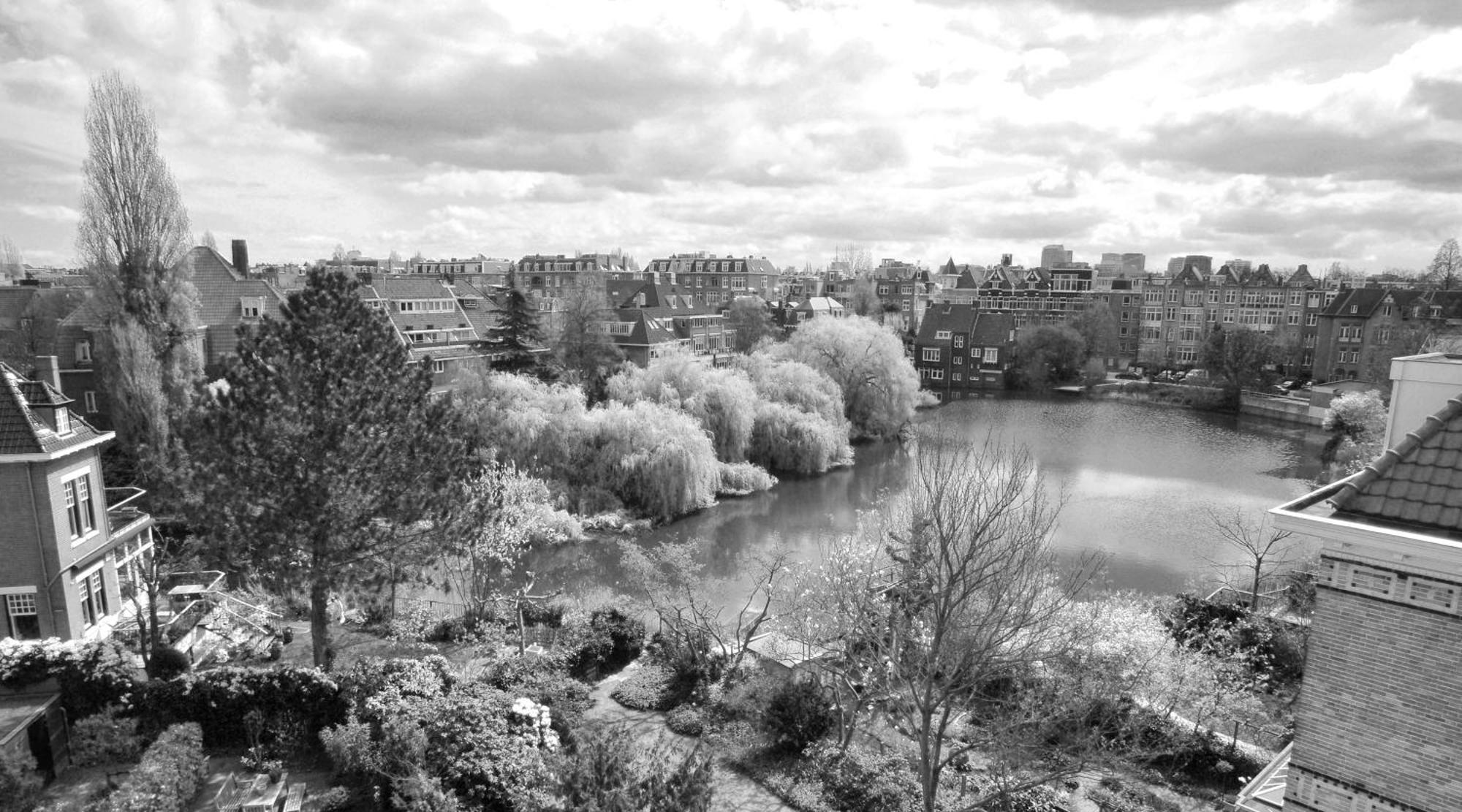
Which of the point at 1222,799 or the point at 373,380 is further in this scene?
the point at 373,380

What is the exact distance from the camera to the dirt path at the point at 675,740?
12891 millimetres

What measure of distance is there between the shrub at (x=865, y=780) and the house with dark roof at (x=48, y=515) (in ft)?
48.2

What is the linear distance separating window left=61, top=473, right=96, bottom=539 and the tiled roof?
20542 mm

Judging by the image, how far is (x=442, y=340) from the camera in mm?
Answer: 41719

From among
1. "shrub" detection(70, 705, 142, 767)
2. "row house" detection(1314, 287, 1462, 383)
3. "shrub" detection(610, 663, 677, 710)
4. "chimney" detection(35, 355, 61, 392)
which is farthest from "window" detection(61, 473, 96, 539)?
"row house" detection(1314, 287, 1462, 383)

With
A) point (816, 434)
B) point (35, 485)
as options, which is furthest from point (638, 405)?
point (35, 485)

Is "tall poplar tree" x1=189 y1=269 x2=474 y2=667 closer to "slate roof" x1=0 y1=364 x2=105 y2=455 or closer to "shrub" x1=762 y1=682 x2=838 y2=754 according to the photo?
"slate roof" x1=0 y1=364 x2=105 y2=455

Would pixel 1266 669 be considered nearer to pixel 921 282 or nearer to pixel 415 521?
pixel 415 521

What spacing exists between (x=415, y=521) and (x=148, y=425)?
695 inches

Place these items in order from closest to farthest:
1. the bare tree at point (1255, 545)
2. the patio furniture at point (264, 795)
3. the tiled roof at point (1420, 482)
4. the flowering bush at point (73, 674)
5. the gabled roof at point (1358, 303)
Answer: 1. the tiled roof at point (1420, 482)
2. the patio furniture at point (264, 795)
3. the flowering bush at point (73, 674)
4. the bare tree at point (1255, 545)
5. the gabled roof at point (1358, 303)

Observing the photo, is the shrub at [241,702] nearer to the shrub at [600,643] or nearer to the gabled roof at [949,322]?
the shrub at [600,643]

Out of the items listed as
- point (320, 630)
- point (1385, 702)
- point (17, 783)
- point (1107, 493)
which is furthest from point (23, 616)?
point (1107, 493)

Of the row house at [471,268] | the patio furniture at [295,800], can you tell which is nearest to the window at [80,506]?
the patio furniture at [295,800]

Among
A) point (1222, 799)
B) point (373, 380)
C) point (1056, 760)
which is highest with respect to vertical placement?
point (373, 380)
